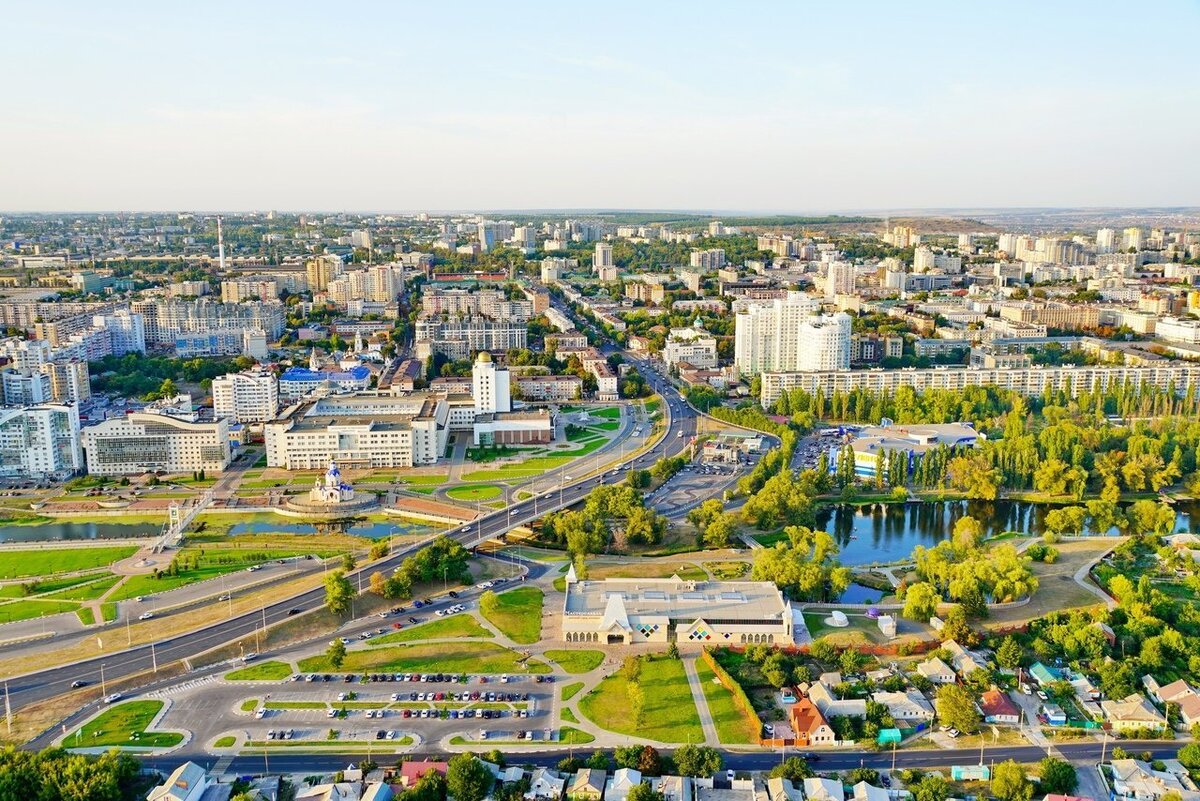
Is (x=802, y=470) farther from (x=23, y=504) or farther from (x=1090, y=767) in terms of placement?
(x=23, y=504)

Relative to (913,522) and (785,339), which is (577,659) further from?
(785,339)

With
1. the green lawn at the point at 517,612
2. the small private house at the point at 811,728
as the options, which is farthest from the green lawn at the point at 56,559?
the small private house at the point at 811,728

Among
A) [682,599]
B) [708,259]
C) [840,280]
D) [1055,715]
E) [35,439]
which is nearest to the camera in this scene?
[1055,715]

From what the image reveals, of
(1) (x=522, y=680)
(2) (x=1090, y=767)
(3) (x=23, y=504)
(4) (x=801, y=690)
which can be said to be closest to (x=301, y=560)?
(1) (x=522, y=680)

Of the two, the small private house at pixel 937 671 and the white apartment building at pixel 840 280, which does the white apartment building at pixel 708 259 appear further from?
the small private house at pixel 937 671

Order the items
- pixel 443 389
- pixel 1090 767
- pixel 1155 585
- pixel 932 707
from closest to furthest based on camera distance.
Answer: pixel 1090 767 → pixel 932 707 → pixel 1155 585 → pixel 443 389

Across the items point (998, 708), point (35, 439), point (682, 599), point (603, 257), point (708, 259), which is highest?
point (603, 257)

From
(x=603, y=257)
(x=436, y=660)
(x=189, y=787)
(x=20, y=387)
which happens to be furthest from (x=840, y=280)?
(x=189, y=787)

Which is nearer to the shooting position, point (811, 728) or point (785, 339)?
point (811, 728)
